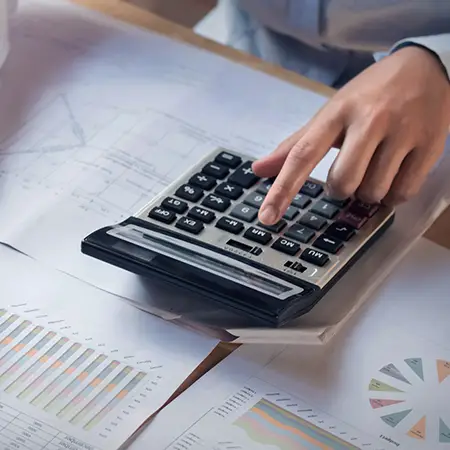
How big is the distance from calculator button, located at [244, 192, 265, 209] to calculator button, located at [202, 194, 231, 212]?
0.04ft

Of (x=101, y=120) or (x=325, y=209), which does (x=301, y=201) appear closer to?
(x=325, y=209)

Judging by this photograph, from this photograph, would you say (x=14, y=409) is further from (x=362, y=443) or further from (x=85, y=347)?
(x=362, y=443)

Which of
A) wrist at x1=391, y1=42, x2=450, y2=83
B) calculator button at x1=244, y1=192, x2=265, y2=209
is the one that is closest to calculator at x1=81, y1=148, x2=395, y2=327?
calculator button at x1=244, y1=192, x2=265, y2=209

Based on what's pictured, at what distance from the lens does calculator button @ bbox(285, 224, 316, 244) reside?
0.54 meters

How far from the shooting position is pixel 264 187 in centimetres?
→ 57

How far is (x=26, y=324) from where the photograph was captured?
0.50 m

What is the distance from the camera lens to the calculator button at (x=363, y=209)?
0.57 m

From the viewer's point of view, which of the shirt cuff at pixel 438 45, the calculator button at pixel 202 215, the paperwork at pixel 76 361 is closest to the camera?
the paperwork at pixel 76 361

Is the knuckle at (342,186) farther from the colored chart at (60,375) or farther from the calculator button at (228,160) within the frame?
the colored chart at (60,375)

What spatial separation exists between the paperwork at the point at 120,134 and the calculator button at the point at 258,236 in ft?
0.17

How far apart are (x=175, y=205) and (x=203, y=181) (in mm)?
32

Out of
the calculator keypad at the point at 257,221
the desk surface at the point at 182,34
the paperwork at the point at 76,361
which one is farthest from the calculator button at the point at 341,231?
the desk surface at the point at 182,34

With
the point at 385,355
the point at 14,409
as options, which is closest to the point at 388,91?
the point at 385,355

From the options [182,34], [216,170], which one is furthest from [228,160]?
[182,34]
